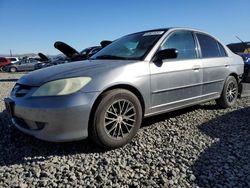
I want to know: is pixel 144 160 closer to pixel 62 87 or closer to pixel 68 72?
pixel 62 87

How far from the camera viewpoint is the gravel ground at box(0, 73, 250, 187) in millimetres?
2875

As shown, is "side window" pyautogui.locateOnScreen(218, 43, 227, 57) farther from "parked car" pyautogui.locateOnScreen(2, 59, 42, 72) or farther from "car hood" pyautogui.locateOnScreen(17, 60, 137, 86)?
"parked car" pyautogui.locateOnScreen(2, 59, 42, 72)

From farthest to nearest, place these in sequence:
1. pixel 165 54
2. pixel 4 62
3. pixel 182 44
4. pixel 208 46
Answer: pixel 4 62 → pixel 208 46 → pixel 182 44 → pixel 165 54

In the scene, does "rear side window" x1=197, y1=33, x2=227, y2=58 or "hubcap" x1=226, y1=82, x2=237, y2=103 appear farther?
"hubcap" x1=226, y1=82, x2=237, y2=103

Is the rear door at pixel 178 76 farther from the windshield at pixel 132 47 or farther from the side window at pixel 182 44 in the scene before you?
the windshield at pixel 132 47

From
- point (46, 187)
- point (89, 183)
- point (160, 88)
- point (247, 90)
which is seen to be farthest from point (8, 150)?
point (247, 90)

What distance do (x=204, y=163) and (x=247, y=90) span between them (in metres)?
4.40

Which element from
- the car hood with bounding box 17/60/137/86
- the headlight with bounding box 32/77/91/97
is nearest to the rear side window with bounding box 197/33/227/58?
the car hood with bounding box 17/60/137/86

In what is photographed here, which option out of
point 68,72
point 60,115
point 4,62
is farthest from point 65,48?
point 4,62

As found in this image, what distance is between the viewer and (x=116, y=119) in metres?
3.68

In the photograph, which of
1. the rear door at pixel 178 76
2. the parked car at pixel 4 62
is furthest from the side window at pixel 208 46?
the parked car at pixel 4 62

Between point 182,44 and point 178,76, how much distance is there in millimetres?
659

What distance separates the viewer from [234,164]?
3.21 m

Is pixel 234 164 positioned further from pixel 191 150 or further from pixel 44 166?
pixel 44 166
